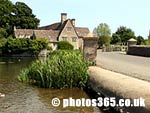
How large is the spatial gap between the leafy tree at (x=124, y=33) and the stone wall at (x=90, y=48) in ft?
234

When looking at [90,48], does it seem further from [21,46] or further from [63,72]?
[21,46]

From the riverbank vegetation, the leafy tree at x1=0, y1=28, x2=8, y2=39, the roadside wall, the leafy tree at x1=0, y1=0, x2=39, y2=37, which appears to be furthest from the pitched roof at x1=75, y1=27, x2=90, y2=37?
the roadside wall

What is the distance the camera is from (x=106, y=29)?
382 ft

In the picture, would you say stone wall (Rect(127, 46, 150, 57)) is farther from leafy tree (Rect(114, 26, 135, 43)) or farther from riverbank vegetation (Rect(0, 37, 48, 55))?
leafy tree (Rect(114, 26, 135, 43))

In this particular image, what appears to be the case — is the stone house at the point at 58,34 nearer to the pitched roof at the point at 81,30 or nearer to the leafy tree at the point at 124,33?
the pitched roof at the point at 81,30

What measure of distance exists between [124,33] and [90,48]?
250 ft

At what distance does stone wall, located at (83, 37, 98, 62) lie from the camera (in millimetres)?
22969

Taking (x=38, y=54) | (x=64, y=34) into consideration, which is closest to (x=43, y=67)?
(x=38, y=54)

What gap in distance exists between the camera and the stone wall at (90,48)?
22969mm

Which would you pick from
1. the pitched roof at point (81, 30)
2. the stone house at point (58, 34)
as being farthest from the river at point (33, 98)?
the pitched roof at point (81, 30)

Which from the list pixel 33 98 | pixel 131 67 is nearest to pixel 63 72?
pixel 33 98

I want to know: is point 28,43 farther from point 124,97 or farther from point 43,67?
point 124,97

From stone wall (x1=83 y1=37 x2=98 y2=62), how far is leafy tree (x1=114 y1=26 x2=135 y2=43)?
71374 millimetres

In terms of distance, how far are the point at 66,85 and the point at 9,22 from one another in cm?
7372
